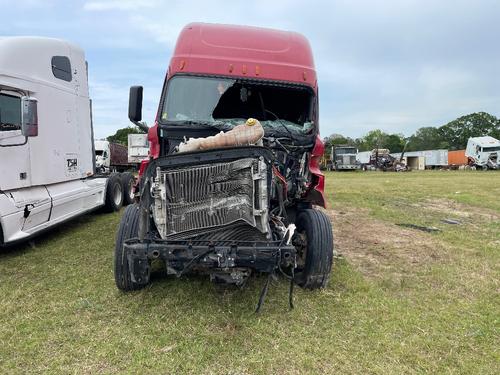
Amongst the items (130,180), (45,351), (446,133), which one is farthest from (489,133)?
(45,351)

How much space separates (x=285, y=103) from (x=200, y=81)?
3.82 ft

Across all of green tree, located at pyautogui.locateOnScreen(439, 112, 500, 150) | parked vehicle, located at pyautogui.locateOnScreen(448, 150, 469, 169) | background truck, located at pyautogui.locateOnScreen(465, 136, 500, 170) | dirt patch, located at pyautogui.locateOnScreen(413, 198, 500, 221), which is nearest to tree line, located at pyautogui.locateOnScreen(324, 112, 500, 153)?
green tree, located at pyautogui.locateOnScreen(439, 112, 500, 150)

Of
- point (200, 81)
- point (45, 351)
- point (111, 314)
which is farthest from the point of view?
point (200, 81)

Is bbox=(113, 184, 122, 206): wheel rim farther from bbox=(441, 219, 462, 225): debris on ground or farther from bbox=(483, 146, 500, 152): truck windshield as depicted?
bbox=(483, 146, 500, 152): truck windshield

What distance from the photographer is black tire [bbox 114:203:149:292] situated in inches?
163

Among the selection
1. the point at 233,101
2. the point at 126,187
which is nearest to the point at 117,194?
the point at 126,187

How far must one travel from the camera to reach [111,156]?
69.9 feet

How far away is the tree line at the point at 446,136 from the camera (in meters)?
88.4

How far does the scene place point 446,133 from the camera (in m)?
93.3

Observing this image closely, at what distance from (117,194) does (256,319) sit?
7013mm

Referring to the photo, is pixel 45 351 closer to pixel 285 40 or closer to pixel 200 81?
pixel 200 81

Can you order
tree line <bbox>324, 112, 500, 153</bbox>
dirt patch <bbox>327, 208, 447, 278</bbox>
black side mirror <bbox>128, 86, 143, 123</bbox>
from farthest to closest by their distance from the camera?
tree line <bbox>324, 112, 500, 153</bbox>, dirt patch <bbox>327, 208, 447, 278</bbox>, black side mirror <bbox>128, 86, 143, 123</bbox>

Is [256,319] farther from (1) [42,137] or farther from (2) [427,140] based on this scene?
(2) [427,140]

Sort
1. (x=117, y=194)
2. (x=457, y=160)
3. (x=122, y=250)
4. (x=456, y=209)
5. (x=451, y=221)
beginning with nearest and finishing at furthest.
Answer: (x=122, y=250), (x=451, y=221), (x=117, y=194), (x=456, y=209), (x=457, y=160)
